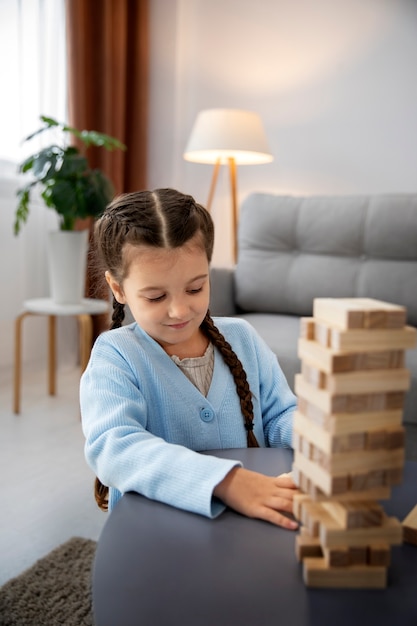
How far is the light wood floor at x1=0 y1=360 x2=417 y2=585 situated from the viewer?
5.24 feet

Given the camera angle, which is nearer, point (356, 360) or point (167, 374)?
point (356, 360)

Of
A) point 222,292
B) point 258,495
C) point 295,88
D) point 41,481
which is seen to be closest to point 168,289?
point 258,495

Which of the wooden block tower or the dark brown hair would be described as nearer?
the wooden block tower

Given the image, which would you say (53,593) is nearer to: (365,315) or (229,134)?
(365,315)

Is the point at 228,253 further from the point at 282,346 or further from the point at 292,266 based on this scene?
the point at 282,346

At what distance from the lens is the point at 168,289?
880 mm

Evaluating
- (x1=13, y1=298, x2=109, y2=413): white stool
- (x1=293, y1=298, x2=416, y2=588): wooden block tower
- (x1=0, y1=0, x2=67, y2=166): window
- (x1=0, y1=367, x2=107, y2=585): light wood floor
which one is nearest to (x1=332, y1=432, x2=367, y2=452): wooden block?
(x1=293, y1=298, x2=416, y2=588): wooden block tower

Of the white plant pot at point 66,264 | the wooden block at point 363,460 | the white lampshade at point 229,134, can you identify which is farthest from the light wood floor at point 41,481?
the white lampshade at point 229,134

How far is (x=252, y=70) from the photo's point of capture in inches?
142

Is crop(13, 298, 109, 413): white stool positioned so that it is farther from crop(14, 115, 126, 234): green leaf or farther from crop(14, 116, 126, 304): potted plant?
crop(14, 115, 126, 234): green leaf

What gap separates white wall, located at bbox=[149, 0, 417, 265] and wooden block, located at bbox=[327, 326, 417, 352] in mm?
3007

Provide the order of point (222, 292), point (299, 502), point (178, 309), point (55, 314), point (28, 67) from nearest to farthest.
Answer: point (299, 502)
point (178, 309)
point (222, 292)
point (55, 314)
point (28, 67)

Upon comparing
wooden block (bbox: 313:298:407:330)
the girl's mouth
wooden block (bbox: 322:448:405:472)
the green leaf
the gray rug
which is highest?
the green leaf

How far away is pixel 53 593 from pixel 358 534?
1.02 meters
